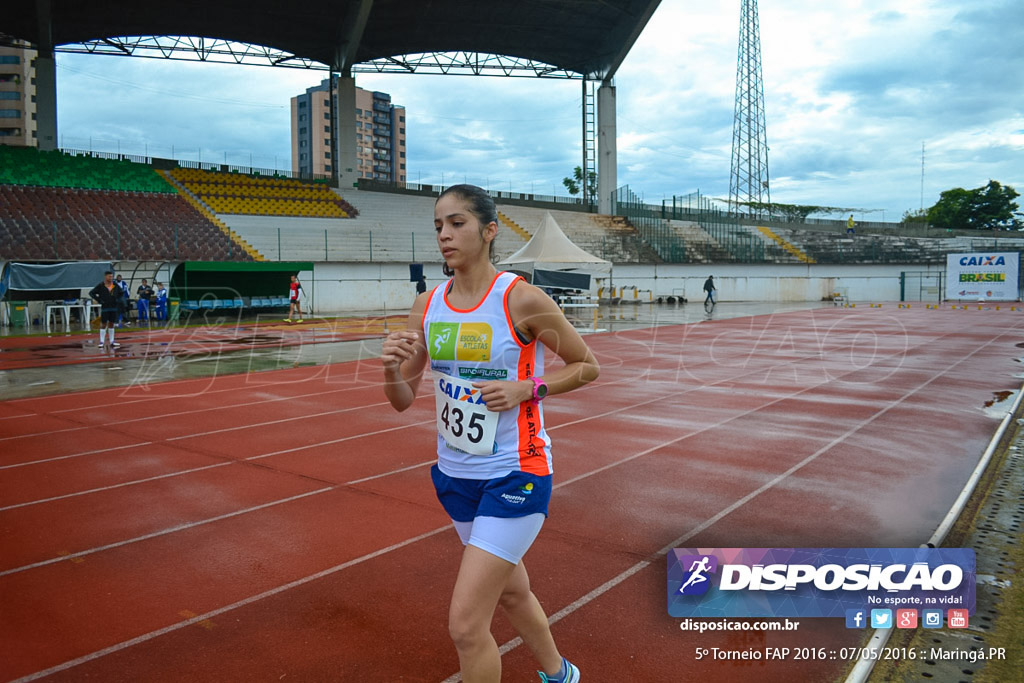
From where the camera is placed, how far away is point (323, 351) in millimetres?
16484

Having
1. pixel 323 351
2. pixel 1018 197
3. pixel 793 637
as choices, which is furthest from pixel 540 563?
pixel 1018 197

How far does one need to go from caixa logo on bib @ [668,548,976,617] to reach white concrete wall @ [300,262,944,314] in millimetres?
28332

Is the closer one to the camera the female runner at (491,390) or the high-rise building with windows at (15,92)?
the female runner at (491,390)

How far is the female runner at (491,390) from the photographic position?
2422mm

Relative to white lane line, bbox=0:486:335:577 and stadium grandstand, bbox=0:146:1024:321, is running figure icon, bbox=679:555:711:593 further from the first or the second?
stadium grandstand, bbox=0:146:1024:321

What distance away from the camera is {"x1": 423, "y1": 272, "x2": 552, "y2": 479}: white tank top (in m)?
2.49

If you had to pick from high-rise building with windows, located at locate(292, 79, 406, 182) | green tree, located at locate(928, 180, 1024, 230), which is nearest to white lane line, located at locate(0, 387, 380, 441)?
green tree, located at locate(928, 180, 1024, 230)

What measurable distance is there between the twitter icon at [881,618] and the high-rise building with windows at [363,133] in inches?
5529

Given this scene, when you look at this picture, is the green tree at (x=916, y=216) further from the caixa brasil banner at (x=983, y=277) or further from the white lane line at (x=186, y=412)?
the white lane line at (x=186, y=412)

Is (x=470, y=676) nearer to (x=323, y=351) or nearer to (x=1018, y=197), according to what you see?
(x=323, y=351)

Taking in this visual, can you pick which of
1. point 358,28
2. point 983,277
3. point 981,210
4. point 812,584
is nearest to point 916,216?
point 981,210

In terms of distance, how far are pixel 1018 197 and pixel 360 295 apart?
224 feet

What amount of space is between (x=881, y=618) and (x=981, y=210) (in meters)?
82.6

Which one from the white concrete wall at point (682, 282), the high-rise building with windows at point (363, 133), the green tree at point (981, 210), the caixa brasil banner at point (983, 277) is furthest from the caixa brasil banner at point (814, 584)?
the high-rise building with windows at point (363, 133)
